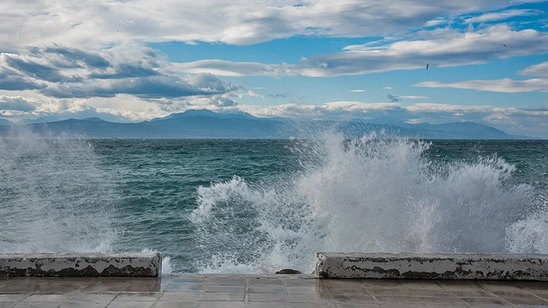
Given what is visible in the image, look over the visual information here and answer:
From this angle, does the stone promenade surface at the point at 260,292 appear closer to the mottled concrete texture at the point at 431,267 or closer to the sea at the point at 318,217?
the mottled concrete texture at the point at 431,267

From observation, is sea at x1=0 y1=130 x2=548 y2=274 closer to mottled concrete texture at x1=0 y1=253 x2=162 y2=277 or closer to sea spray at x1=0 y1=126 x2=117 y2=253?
sea spray at x1=0 y1=126 x2=117 y2=253

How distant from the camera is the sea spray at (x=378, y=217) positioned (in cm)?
1145

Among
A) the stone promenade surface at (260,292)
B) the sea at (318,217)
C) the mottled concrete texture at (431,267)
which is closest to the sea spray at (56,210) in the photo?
the sea at (318,217)

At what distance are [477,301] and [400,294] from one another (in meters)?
0.72

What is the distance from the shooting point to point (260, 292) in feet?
18.0

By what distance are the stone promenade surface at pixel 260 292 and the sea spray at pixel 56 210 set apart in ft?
29.3

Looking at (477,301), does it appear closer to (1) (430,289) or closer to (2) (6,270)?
(1) (430,289)

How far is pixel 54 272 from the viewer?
5953 mm

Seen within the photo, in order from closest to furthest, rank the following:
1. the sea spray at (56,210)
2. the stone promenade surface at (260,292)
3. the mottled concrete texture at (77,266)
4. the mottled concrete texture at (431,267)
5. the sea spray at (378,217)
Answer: the stone promenade surface at (260,292)
the mottled concrete texture at (77,266)
the mottled concrete texture at (431,267)
the sea spray at (378,217)
the sea spray at (56,210)

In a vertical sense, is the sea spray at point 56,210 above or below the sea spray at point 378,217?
below

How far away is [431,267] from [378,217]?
641 cm

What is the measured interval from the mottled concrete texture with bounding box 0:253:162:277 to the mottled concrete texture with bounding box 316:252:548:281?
1964 millimetres

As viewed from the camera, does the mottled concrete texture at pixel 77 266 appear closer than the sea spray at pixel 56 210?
Yes

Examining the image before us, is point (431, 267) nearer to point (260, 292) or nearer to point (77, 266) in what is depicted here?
point (260, 292)
